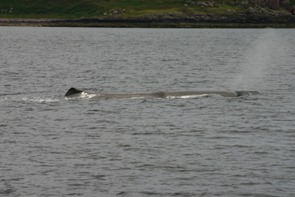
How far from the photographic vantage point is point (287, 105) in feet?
207

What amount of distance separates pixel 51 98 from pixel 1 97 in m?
4.18

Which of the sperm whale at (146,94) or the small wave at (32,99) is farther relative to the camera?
the sperm whale at (146,94)

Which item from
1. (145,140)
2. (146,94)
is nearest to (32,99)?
(146,94)

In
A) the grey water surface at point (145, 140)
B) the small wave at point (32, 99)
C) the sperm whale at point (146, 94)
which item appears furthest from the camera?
the sperm whale at point (146, 94)

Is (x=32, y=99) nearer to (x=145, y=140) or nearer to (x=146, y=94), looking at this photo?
(x=146, y=94)

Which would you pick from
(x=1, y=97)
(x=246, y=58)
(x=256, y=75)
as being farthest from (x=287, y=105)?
(x=246, y=58)

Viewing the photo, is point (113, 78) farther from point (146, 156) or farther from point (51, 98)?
point (146, 156)

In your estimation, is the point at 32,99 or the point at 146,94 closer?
the point at 32,99

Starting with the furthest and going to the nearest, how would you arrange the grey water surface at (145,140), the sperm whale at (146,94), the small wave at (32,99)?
the sperm whale at (146,94) → the small wave at (32,99) → the grey water surface at (145,140)

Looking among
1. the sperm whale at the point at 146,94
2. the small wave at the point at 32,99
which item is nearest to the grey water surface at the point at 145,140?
the small wave at the point at 32,99

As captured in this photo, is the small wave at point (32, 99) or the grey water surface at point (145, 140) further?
the small wave at point (32, 99)

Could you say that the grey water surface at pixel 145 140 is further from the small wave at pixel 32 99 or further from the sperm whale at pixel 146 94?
the sperm whale at pixel 146 94

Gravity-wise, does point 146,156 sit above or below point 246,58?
above

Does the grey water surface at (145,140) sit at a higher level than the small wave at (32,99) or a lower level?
higher
